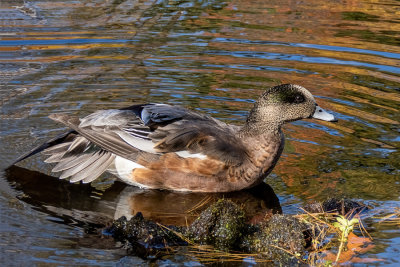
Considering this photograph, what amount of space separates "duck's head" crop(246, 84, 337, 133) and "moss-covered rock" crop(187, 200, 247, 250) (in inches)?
62.0

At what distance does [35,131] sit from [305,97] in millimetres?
2950

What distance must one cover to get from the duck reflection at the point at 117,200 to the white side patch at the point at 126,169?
0.28ft

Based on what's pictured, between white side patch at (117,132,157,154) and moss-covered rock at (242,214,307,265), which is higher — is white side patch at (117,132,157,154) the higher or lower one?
the higher one

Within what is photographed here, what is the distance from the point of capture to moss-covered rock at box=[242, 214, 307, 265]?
17.6 feet

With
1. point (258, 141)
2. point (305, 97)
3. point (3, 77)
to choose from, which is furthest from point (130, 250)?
point (3, 77)

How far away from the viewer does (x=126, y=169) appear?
271 inches

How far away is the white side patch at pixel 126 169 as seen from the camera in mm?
6863

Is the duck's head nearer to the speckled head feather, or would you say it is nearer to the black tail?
the speckled head feather

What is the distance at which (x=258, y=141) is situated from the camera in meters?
6.96

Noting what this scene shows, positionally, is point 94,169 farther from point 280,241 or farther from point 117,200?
point 280,241

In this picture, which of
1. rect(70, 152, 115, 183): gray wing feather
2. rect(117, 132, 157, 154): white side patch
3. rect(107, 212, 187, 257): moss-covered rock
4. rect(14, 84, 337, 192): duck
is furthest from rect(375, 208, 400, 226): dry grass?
rect(70, 152, 115, 183): gray wing feather

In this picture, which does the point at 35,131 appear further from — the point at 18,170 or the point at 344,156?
the point at 344,156

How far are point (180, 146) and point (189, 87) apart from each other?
2.47m

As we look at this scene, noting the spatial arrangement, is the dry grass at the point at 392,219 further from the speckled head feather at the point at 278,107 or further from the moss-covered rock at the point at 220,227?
the speckled head feather at the point at 278,107
